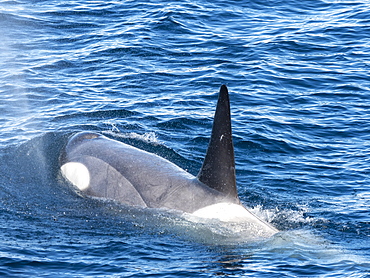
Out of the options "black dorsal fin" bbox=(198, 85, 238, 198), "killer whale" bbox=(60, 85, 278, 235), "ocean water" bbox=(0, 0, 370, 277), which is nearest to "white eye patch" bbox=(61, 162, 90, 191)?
"killer whale" bbox=(60, 85, 278, 235)

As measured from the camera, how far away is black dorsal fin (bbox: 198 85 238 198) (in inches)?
386

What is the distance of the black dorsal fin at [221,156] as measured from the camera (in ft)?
32.2

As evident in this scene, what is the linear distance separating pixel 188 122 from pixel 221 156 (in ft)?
21.4

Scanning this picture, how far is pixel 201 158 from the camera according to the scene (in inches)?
574

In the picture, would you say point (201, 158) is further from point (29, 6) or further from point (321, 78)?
point (29, 6)

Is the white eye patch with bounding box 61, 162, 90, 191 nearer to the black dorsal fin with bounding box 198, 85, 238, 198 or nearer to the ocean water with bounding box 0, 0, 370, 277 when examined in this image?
the ocean water with bounding box 0, 0, 370, 277

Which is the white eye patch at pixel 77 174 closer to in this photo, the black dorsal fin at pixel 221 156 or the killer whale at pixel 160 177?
the killer whale at pixel 160 177

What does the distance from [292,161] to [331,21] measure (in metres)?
11.7

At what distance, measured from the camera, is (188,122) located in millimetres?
16609

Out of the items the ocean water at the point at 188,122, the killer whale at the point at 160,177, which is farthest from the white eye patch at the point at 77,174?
the ocean water at the point at 188,122

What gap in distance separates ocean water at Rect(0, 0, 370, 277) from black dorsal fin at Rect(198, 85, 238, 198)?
0.74m

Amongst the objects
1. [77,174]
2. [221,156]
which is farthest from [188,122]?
[221,156]

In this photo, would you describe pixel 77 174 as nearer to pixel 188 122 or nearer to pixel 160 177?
pixel 160 177

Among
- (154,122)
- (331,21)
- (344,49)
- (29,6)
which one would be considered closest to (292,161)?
(154,122)
